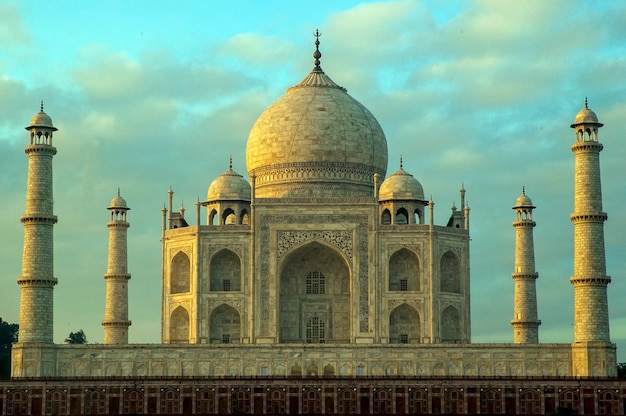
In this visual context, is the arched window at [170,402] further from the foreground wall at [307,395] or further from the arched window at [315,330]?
the arched window at [315,330]

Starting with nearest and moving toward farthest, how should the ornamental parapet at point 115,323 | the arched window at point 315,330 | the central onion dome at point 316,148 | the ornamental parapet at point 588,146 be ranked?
the ornamental parapet at point 588,146, the arched window at point 315,330, the central onion dome at point 316,148, the ornamental parapet at point 115,323

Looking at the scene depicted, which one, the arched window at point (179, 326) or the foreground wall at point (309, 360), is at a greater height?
the arched window at point (179, 326)

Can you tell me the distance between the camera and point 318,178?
53.8 meters

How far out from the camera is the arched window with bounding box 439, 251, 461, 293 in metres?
51.3

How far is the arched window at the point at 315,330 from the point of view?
50.8 metres

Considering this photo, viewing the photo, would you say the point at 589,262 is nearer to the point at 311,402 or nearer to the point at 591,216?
the point at 591,216

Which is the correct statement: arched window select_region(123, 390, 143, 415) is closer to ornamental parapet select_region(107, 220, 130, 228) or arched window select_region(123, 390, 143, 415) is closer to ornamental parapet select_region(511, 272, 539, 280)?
ornamental parapet select_region(107, 220, 130, 228)

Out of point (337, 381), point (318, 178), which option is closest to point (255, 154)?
point (318, 178)

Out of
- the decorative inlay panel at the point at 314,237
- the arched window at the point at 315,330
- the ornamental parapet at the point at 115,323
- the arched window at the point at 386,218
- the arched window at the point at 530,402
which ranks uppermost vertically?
the arched window at the point at 386,218

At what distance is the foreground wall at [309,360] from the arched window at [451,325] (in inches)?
151

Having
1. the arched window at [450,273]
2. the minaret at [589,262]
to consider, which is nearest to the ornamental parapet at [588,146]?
the minaret at [589,262]

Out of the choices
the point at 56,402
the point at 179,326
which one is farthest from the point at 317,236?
the point at 56,402

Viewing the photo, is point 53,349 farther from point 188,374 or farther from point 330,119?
point 330,119

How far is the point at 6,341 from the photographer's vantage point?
6694 centimetres
